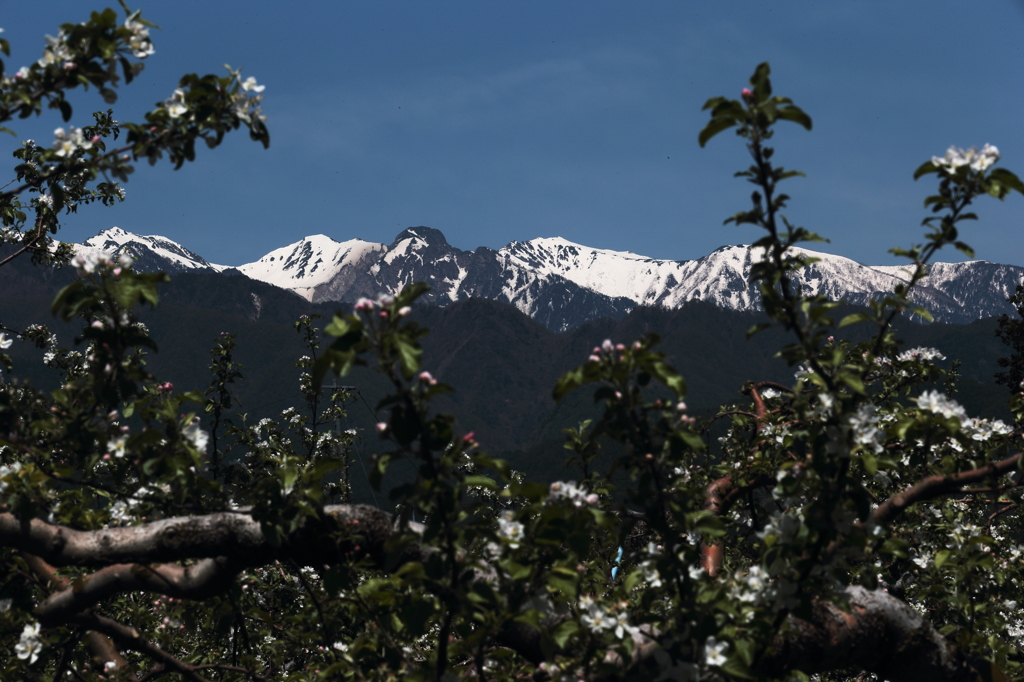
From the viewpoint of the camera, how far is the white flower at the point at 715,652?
263 cm

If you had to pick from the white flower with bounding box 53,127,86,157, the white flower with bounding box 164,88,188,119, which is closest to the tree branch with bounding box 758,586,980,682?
the white flower with bounding box 164,88,188,119

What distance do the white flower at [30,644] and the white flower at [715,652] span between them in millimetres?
3823

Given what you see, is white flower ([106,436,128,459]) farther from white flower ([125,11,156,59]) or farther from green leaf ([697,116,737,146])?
green leaf ([697,116,737,146])

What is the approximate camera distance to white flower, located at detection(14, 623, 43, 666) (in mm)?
3969

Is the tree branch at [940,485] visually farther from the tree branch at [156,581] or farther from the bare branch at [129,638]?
the bare branch at [129,638]

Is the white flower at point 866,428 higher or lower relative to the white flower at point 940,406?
lower

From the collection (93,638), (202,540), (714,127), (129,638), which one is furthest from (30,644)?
(714,127)

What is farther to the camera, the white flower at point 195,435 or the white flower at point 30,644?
the white flower at point 30,644

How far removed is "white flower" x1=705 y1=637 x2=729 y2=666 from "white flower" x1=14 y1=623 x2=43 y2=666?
382 cm

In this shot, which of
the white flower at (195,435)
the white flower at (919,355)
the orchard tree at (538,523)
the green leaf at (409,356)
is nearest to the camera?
the green leaf at (409,356)

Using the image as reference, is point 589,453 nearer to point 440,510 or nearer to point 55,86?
point 440,510

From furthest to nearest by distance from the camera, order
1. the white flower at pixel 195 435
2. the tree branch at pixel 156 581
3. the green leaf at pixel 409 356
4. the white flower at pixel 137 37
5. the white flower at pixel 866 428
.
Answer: the tree branch at pixel 156 581, the white flower at pixel 137 37, the white flower at pixel 195 435, the white flower at pixel 866 428, the green leaf at pixel 409 356

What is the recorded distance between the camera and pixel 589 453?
177 inches

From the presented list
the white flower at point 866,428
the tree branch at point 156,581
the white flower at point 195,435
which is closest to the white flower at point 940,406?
the white flower at point 866,428
